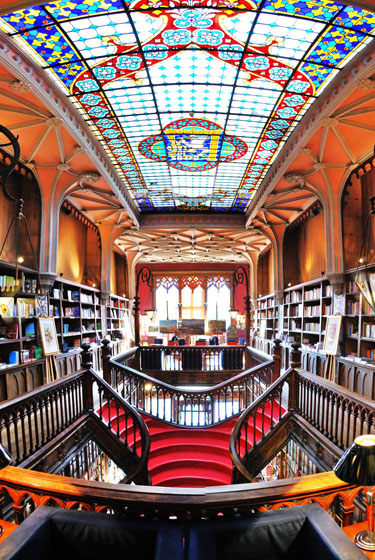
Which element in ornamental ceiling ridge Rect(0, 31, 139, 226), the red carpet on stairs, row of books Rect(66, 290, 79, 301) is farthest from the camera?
row of books Rect(66, 290, 79, 301)

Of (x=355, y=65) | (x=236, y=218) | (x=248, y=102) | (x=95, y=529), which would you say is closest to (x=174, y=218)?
(x=236, y=218)

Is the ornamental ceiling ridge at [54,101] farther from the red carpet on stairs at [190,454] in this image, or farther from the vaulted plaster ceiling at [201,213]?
the red carpet on stairs at [190,454]

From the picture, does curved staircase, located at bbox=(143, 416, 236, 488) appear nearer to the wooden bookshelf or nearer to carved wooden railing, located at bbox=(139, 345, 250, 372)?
carved wooden railing, located at bbox=(139, 345, 250, 372)

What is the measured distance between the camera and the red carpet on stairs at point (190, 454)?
6.32 m

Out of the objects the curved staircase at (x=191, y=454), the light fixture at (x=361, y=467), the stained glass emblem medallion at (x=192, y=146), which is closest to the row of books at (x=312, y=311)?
the curved staircase at (x=191, y=454)

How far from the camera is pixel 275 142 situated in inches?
296

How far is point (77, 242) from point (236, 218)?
18.4ft

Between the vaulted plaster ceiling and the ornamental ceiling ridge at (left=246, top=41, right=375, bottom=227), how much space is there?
14mm

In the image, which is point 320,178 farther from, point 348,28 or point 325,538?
point 325,538

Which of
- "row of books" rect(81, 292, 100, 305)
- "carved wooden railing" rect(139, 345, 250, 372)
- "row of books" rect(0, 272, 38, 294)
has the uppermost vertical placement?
"row of books" rect(0, 272, 38, 294)

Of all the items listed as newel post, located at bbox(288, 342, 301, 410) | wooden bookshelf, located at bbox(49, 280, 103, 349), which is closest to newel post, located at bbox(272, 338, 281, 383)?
newel post, located at bbox(288, 342, 301, 410)

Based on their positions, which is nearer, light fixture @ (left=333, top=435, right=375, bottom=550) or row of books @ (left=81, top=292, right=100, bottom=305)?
light fixture @ (left=333, top=435, right=375, bottom=550)

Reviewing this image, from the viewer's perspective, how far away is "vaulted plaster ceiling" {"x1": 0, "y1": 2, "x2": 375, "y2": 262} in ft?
16.9

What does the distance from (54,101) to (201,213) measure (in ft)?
24.8
